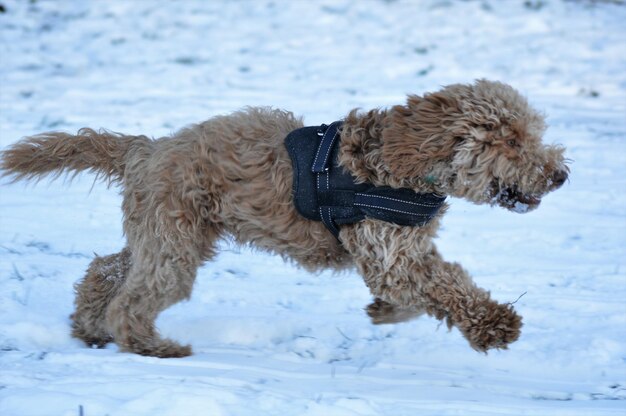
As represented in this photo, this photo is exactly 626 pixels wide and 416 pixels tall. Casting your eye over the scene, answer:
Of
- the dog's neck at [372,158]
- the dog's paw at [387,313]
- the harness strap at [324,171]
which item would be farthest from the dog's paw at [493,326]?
the harness strap at [324,171]

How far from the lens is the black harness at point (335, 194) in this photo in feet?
13.9

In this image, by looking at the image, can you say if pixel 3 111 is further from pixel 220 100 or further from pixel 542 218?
pixel 542 218

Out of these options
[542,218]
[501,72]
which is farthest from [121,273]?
[501,72]

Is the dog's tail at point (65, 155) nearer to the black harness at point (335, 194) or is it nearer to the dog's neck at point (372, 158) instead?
the black harness at point (335, 194)

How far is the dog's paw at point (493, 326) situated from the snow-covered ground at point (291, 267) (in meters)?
0.27

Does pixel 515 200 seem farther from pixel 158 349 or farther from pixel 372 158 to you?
pixel 158 349

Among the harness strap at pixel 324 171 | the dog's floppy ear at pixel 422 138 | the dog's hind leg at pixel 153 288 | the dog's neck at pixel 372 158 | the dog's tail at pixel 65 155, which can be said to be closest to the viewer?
the dog's floppy ear at pixel 422 138

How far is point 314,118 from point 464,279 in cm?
479

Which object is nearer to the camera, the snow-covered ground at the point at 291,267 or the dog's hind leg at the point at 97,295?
the snow-covered ground at the point at 291,267

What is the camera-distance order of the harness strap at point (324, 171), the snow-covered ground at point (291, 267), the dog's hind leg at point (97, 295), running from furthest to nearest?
the dog's hind leg at point (97, 295) → the harness strap at point (324, 171) → the snow-covered ground at point (291, 267)

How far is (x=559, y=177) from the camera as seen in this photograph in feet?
13.4

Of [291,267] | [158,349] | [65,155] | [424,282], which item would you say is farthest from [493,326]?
[65,155]

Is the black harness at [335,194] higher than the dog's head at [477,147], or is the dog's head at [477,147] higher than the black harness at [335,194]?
the dog's head at [477,147]

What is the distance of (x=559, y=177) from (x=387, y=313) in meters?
1.23
